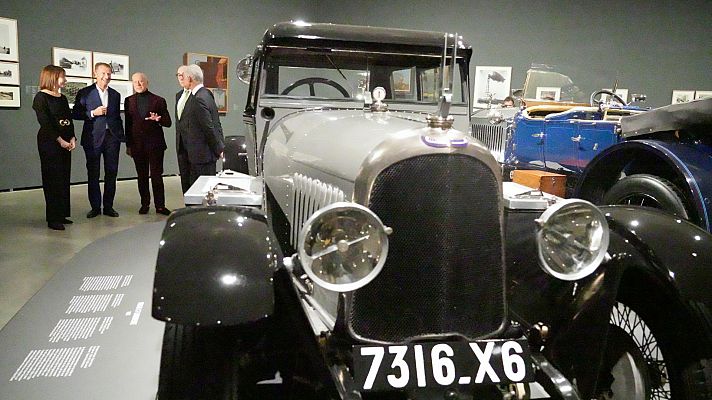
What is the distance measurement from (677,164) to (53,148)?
5.60 m

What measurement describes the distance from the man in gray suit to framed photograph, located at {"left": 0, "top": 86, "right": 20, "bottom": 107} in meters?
3.19

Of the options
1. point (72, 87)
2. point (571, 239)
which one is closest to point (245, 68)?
point (571, 239)

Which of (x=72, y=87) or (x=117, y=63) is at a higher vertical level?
(x=117, y=63)

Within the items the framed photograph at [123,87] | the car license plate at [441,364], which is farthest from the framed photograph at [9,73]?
the car license plate at [441,364]

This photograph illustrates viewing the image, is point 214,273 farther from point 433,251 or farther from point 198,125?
point 198,125

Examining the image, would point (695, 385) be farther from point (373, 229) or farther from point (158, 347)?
point (158, 347)

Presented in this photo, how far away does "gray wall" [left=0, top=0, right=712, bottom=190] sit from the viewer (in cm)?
900

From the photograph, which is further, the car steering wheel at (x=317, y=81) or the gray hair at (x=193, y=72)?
the gray hair at (x=193, y=72)

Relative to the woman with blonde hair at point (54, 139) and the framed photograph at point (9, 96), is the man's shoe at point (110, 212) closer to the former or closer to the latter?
the woman with blonde hair at point (54, 139)

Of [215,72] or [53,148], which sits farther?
[215,72]

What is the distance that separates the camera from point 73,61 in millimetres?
8203

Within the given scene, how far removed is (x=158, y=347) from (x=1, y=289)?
182 cm

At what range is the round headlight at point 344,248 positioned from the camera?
1.66 meters

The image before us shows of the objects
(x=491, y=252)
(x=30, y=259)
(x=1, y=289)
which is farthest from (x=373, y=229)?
(x=30, y=259)
